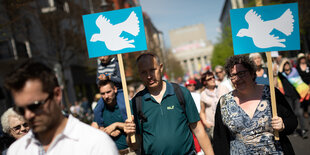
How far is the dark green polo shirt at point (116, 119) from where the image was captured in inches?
145

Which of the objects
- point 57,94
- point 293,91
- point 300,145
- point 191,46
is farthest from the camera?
point 191,46

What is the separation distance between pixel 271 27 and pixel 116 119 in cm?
213

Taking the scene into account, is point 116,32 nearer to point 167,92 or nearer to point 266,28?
point 167,92

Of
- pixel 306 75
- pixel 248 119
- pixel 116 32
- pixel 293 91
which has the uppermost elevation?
pixel 116 32

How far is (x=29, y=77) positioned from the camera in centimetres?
182

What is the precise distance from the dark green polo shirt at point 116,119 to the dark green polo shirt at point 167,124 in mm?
610

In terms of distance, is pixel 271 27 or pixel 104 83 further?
pixel 104 83

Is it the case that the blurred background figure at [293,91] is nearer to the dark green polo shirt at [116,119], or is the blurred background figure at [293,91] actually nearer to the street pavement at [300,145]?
the street pavement at [300,145]

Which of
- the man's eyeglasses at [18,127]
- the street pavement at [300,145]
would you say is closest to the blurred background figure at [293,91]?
the street pavement at [300,145]

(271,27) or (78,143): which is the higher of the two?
(271,27)

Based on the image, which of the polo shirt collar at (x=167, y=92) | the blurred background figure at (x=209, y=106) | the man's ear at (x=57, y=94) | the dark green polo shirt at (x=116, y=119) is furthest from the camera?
the blurred background figure at (x=209, y=106)


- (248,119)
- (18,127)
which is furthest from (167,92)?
(18,127)

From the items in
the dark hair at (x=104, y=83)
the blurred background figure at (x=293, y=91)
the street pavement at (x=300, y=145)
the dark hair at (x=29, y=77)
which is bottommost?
the street pavement at (x=300, y=145)

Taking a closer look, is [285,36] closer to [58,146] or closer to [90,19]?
[90,19]
